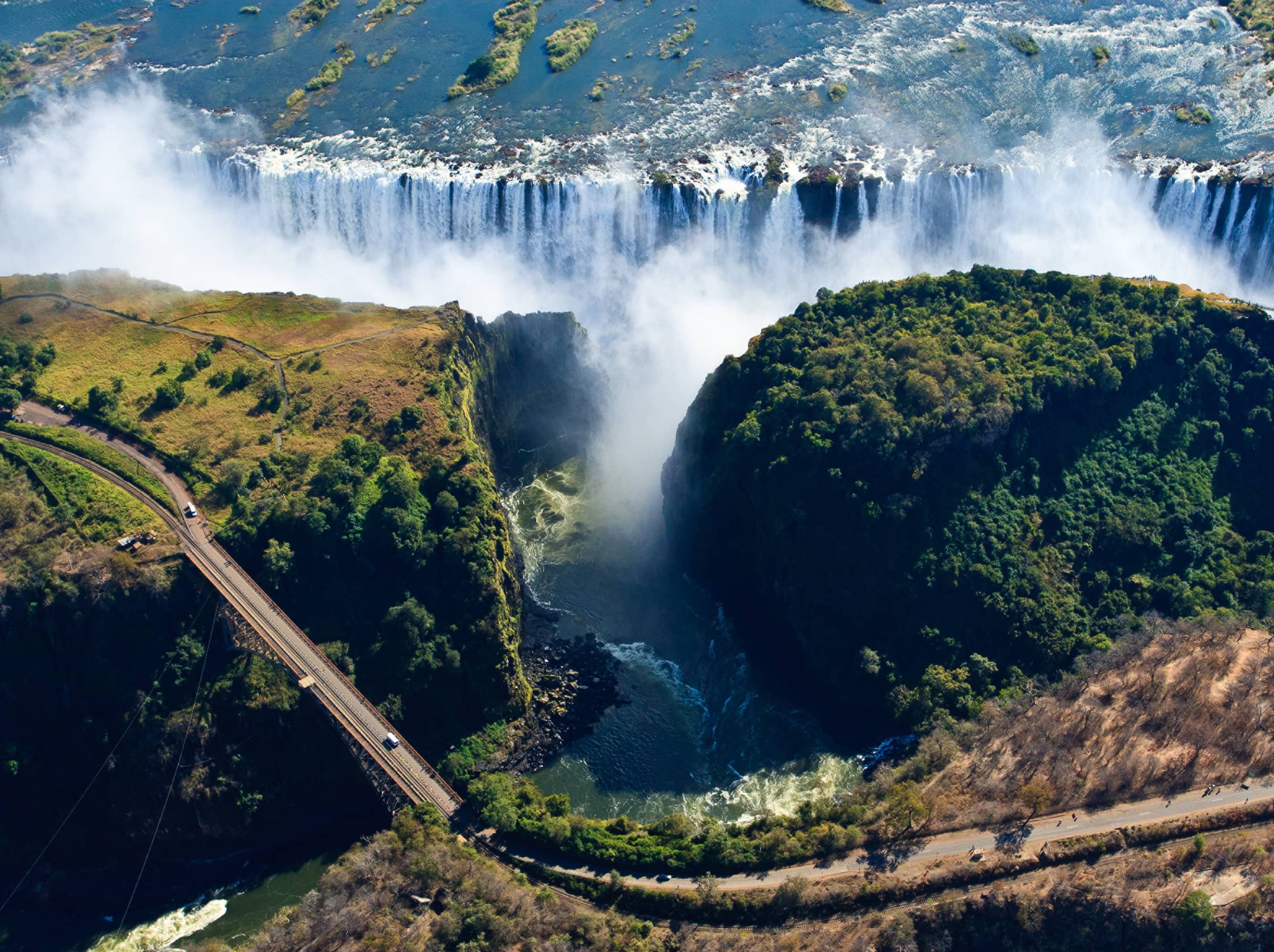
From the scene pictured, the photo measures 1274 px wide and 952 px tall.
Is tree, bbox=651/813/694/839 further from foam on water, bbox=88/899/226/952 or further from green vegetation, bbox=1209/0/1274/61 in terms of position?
green vegetation, bbox=1209/0/1274/61

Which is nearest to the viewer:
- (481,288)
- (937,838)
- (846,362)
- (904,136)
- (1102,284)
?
(937,838)

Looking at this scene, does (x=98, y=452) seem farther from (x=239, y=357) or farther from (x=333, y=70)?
(x=333, y=70)

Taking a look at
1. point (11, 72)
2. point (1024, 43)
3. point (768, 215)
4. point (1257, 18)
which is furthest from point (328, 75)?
point (1257, 18)

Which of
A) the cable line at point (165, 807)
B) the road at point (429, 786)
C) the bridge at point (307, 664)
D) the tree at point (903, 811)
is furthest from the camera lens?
the bridge at point (307, 664)

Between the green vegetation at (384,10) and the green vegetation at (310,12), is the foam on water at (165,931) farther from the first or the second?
the green vegetation at (310,12)

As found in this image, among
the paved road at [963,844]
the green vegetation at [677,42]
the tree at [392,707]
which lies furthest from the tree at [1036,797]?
the green vegetation at [677,42]

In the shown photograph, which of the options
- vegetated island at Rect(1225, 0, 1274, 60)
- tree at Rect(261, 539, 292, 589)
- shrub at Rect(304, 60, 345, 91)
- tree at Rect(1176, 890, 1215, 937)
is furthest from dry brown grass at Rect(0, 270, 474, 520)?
vegetated island at Rect(1225, 0, 1274, 60)

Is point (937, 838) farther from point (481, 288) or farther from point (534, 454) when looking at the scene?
point (481, 288)

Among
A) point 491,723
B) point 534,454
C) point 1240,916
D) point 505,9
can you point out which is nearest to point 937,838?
point 1240,916
